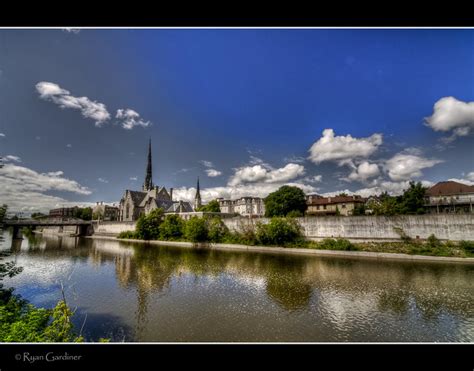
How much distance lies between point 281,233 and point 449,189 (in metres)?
16.2

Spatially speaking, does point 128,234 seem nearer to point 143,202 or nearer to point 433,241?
point 143,202

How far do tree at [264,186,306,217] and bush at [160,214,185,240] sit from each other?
1118 centimetres

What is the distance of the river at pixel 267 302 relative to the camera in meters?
4.75

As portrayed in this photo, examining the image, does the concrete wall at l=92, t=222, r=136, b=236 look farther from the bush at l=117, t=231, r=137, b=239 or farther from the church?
the church

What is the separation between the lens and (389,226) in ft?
49.6

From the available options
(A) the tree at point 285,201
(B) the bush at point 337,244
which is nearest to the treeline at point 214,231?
(B) the bush at point 337,244

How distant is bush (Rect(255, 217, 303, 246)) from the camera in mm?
18141

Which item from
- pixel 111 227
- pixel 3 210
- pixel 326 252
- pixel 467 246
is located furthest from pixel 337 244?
pixel 111 227

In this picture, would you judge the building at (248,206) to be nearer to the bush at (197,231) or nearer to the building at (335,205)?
the building at (335,205)

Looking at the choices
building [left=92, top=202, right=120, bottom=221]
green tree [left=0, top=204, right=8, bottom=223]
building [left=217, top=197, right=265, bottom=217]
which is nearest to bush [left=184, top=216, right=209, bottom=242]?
green tree [left=0, top=204, right=8, bottom=223]
